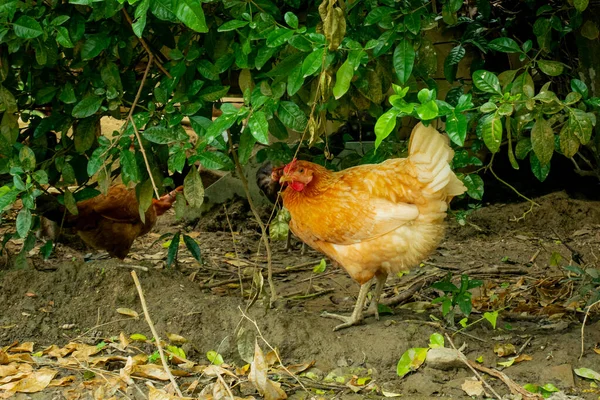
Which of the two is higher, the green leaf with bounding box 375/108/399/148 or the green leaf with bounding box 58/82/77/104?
the green leaf with bounding box 375/108/399/148

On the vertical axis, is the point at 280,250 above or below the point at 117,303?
below

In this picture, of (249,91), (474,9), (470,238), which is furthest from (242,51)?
(470,238)

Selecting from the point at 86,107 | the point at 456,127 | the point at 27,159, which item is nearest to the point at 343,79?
the point at 456,127

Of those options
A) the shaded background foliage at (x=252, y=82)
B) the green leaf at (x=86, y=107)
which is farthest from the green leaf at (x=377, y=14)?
the green leaf at (x=86, y=107)

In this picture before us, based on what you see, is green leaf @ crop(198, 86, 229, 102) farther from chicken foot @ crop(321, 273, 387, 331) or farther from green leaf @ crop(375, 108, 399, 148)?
chicken foot @ crop(321, 273, 387, 331)

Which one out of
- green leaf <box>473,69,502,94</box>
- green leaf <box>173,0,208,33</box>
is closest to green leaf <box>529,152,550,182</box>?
green leaf <box>473,69,502,94</box>

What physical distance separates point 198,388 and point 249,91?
153 cm

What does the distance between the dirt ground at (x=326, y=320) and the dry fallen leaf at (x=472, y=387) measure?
1.8 inches

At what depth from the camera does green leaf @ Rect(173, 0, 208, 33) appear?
295 centimetres

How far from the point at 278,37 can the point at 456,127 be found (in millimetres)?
908

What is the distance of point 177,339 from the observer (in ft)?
13.6

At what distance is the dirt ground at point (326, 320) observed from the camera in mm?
3852

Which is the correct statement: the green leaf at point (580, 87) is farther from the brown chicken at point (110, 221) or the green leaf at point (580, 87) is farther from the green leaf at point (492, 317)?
the brown chicken at point (110, 221)

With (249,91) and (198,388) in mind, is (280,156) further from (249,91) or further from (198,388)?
(198,388)
